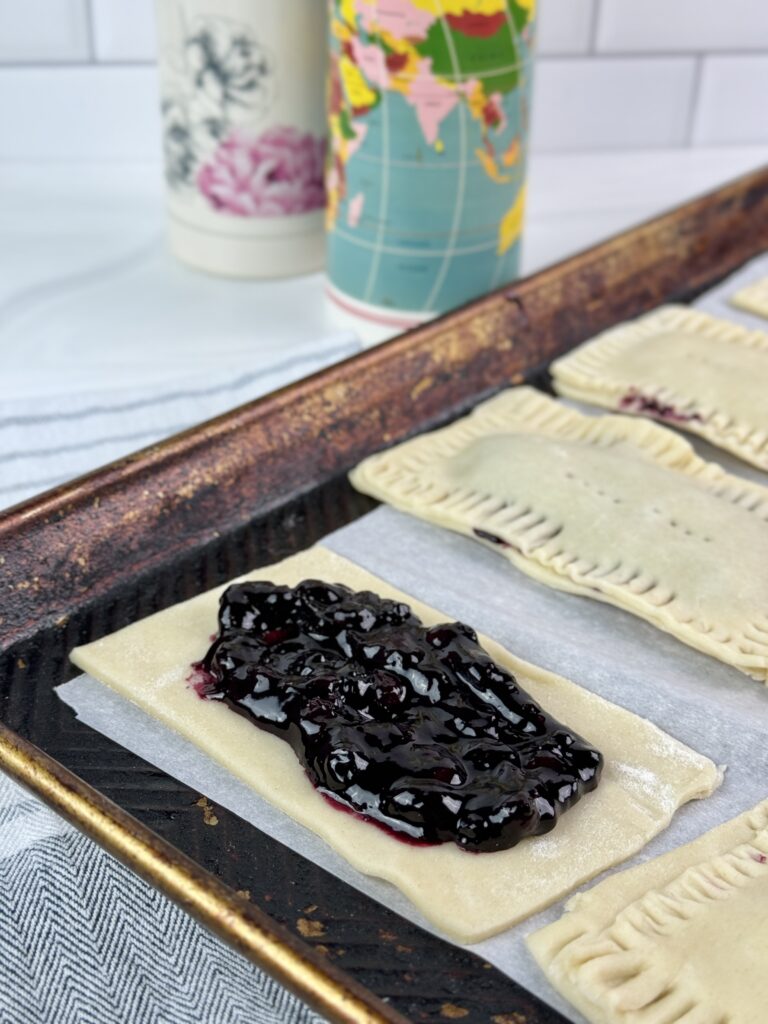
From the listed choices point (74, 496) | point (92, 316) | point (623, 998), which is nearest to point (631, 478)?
point (74, 496)

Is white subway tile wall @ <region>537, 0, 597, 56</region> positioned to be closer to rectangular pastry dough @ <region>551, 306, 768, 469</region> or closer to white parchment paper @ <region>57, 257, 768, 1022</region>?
rectangular pastry dough @ <region>551, 306, 768, 469</region>

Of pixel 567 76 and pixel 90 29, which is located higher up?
pixel 90 29

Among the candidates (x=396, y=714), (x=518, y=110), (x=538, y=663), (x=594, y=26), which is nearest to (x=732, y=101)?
(x=594, y=26)

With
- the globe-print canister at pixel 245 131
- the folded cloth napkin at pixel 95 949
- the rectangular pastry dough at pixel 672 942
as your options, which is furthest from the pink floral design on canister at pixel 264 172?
the rectangular pastry dough at pixel 672 942

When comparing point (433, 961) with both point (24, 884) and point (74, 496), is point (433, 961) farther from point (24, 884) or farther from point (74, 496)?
point (74, 496)

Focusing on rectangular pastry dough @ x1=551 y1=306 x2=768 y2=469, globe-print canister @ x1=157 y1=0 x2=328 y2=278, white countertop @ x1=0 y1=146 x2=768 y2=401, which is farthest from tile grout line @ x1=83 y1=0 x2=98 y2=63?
rectangular pastry dough @ x1=551 y1=306 x2=768 y2=469

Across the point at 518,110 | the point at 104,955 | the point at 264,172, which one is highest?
the point at 518,110

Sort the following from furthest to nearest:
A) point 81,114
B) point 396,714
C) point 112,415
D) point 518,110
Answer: point 81,114
point 518,110
point 112,415
point 396,714

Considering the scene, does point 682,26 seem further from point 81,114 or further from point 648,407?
point 648,407
